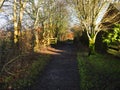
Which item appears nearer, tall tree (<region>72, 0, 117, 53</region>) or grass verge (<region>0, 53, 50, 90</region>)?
grass verge (<region>0, 53, 50, 90</region>)

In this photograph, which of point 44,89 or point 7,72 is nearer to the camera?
point 44,89

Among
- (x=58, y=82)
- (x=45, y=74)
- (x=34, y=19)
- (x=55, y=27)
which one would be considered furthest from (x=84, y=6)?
(x=55, y=27)

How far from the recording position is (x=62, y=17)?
63625mm

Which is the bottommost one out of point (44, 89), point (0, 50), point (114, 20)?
point (44, 89)

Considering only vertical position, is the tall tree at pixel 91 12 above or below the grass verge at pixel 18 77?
above

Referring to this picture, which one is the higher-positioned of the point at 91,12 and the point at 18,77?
the point at 91,12

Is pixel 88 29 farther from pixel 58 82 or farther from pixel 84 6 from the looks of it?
pixel 58 82

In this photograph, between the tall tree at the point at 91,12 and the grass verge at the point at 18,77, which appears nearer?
the grass verge at the point at 18,77

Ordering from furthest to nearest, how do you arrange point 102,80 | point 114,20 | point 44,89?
point 114,20, point 102,80, point 44,89

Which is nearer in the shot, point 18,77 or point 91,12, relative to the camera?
point 18,77

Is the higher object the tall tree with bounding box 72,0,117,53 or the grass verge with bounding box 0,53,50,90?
the tall tree with bounding box 72,0,117,53

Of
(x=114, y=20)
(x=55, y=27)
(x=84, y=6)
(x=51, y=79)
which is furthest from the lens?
(x=55, y=27)

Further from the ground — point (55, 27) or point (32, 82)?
point (55, 27)

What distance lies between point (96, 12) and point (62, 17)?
3479 centimetres
